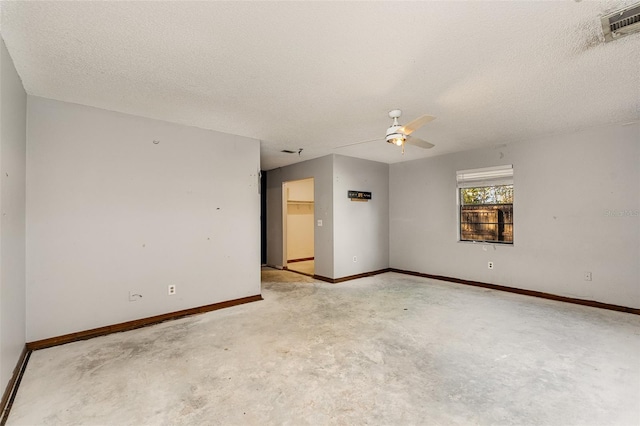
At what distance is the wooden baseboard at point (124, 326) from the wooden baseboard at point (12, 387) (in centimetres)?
16

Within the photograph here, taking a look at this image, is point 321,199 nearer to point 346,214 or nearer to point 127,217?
point 346,214

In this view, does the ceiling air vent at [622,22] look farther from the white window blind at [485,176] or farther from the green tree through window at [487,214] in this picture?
the green tree through window at [487,214]

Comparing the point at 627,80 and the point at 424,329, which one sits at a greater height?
the point at 627,80

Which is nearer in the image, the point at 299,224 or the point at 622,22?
the point at 622,22

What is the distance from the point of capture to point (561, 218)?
4.38m

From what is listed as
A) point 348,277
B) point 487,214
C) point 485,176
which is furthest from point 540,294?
point 348,277

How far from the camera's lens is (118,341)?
9.77 feet

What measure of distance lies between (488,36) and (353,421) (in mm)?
2692

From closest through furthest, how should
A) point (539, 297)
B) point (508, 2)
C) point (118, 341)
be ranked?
point (508, 2)
point (118, 341)
point (539, 297)

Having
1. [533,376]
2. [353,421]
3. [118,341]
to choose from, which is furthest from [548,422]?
[118,341]

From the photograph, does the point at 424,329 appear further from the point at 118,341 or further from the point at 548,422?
the point at 118,341

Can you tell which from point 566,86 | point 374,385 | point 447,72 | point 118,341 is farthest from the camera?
point 118,341

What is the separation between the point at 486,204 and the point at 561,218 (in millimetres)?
1097

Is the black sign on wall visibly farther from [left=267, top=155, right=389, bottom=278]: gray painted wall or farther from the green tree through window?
the green tree through window
